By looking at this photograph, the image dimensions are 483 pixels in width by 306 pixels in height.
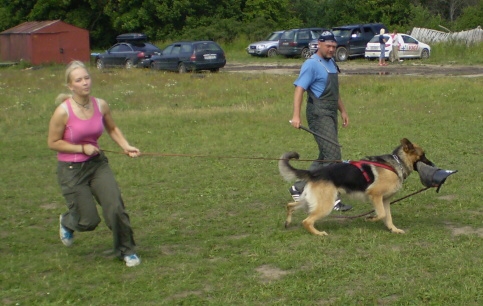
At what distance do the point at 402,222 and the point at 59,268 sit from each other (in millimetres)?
3501

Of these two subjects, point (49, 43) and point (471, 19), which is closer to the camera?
point (49, 43)

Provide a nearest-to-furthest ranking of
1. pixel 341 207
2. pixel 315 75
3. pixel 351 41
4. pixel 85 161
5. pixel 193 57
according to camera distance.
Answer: pixel 85 161 < pixel 315 75 < pixel 341 207 < pixel 193 57 < pixel 351 41

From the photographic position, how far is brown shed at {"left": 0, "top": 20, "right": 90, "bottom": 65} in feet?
130

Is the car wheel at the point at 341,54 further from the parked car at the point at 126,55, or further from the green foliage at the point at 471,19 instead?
the green foliage at the point at 471,19

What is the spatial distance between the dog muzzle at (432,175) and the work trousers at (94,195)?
291 centimetres

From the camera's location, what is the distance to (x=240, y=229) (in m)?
7.22

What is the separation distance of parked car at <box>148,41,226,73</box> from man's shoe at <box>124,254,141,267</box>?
80.8 feet

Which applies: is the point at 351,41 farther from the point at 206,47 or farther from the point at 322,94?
the point at 322,94

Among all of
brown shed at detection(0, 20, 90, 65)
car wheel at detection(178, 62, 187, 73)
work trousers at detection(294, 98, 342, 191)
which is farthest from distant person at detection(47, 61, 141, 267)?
brown shed at detection(0, 20, 90, 65)

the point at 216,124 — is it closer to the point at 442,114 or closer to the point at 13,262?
the point at 442,114

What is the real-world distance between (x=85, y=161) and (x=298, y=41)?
110 ft

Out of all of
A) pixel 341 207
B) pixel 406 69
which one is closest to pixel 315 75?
pixel 341 207

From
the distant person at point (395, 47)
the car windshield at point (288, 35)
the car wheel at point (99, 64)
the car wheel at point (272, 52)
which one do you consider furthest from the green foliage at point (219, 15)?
the car wheel at point (99, 64)

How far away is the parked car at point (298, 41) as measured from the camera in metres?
38.3
